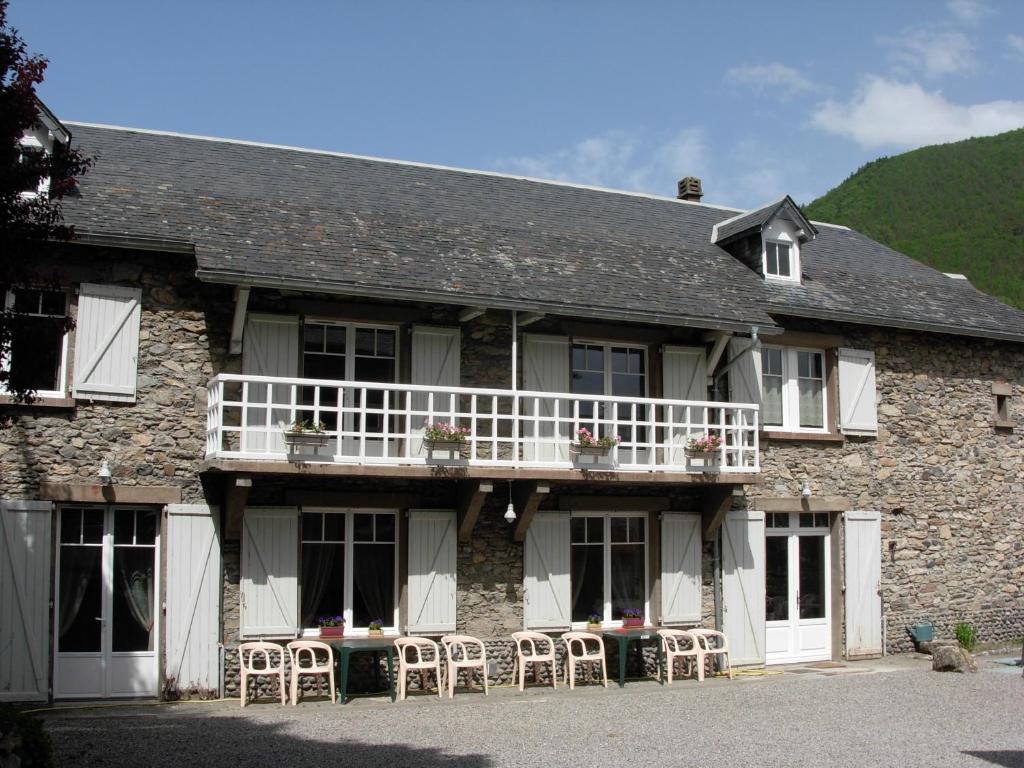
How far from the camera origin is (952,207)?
5419 centimetres

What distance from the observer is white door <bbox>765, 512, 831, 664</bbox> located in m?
16.7

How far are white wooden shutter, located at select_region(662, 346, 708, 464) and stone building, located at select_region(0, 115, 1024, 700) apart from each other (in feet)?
0.16

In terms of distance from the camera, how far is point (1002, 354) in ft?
61.9

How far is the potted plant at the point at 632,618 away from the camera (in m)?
15.3

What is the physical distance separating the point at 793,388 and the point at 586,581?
14.6 feet

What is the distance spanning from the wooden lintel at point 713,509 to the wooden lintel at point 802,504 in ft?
2.45

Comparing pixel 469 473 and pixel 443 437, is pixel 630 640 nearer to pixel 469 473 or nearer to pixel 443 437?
pixel 469 473

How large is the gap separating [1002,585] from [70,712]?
13996 millimetres

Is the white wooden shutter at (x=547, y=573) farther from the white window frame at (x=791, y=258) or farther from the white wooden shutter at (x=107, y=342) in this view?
the white window frame at (x=791, y=258)

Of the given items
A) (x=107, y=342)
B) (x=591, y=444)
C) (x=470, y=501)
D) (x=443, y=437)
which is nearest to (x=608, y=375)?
(x=591, y=444)

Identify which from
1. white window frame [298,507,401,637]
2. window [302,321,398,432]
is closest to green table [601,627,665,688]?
white window frame [298,507,401,637]

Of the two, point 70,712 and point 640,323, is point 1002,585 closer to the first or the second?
point 640,323

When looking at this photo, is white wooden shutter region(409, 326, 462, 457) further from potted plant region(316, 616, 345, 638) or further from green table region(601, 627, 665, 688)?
green table region(601, 627, 665, 688)

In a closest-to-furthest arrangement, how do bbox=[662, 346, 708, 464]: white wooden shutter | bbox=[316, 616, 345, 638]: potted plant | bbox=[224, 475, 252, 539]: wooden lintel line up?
bbox=[224, 475, 252, 539]: wooden lintel, bbox=[316, 616, 345, 638]: potted plant, bbox=[662, 346, 708, 464]: white wooden shutter
